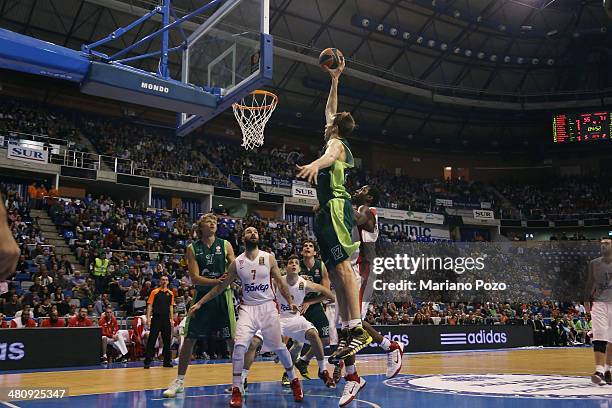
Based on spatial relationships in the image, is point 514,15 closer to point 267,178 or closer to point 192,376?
point 267,178

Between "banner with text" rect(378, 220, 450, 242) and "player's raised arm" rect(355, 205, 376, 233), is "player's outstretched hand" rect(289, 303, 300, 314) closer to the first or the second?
"player's raised arm" rect(355, 205, 376, 233)

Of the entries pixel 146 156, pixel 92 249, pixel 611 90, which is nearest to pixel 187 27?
pixel 92 249

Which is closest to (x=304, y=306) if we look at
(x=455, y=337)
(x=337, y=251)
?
(x=337, y=251)

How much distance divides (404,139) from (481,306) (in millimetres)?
17541

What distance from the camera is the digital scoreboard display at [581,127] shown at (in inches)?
1415

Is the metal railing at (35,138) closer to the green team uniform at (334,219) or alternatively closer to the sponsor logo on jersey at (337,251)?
the green team uniform at (334,219)

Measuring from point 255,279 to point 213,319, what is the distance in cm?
98

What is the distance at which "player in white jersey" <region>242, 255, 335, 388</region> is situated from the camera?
7820 millimetres

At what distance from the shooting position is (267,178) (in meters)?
32.6

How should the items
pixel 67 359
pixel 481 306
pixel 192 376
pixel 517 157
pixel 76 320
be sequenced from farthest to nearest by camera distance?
1. pixel 517 157
2. pixel 481 306
3. pixel 76 320
4. pixel 67 359
5. pixel 192 376

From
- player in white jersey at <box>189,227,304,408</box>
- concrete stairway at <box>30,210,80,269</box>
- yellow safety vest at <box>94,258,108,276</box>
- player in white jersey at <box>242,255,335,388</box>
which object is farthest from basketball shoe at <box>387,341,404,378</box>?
concrete stairway at <box>30,210,80,269</box>

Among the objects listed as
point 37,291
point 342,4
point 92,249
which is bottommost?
point 37,291

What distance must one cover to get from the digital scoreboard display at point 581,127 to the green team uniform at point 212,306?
113 ft

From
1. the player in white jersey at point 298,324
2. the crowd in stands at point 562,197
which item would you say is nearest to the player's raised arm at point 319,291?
the player in white jersey at point 298,324
